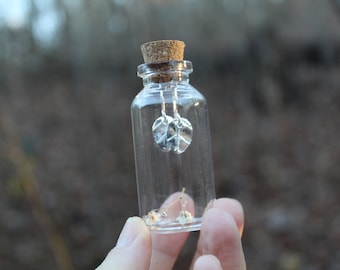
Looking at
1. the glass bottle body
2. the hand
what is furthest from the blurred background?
the hand

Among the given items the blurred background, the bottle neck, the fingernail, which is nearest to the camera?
the fingernail

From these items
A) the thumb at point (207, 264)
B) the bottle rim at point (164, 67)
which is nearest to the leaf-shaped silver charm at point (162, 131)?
the bottle rim at point (164, 67)

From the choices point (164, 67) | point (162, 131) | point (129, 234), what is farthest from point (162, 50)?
point (129, 234)

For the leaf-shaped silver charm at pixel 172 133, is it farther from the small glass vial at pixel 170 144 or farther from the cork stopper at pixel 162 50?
the cork stopper at pixel 162 50

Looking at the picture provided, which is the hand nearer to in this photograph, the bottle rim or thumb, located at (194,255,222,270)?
thumb, located at (194,255,222,270)

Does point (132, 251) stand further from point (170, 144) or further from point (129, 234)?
point (170, 144)

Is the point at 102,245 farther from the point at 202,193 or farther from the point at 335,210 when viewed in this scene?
the point at 202,193
